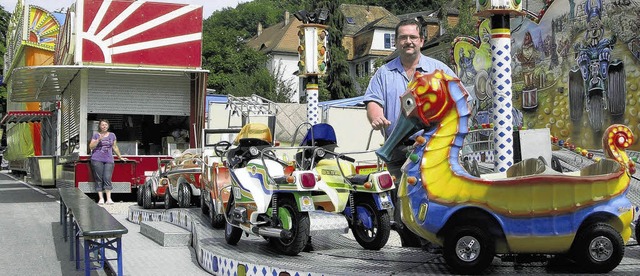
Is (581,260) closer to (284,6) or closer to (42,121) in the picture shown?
(42,121)

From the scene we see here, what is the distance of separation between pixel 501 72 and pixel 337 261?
378cm

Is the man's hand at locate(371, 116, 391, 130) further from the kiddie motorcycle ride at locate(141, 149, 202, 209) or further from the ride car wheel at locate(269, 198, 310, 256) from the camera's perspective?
the kiddie motorcycle ride at locate(141, 149, 202, 209)

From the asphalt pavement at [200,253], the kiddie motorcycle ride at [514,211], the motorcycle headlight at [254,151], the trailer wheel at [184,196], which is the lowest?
the asphalt pavement at [200,253]

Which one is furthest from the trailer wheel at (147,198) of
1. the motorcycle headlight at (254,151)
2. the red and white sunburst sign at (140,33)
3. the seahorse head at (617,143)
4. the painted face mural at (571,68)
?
the painted face mural at (571,68)

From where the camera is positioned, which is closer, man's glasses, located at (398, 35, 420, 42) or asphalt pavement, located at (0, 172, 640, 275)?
asphalt pavement, located at (0, 172, 640, 275)

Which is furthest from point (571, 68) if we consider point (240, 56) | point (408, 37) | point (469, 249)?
point (240, 56)

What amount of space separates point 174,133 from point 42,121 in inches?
432

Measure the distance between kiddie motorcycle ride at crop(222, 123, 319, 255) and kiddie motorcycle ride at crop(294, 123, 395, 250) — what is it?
13.3 inches

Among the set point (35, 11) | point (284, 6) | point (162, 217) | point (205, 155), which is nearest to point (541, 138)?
point (205, 155)

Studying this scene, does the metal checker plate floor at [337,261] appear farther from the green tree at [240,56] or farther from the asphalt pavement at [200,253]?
the green tree at [240,56]

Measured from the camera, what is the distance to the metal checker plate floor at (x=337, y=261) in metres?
5.38

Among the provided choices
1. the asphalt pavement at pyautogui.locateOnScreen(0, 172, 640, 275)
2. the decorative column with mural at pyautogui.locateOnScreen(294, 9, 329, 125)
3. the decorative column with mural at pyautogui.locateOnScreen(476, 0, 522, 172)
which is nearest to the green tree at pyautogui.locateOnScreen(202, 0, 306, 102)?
the decorative column with mural at pyautogui.locateOnScreen(294, 9, 329, 125)

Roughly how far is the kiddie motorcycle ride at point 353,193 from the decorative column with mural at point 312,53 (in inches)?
267

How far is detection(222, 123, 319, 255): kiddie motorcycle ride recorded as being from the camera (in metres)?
6.54
